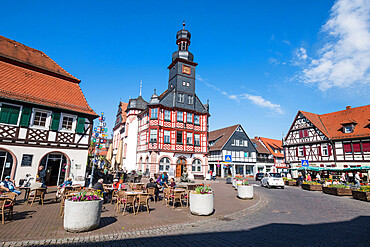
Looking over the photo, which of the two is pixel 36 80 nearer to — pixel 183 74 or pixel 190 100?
pixel 183 74

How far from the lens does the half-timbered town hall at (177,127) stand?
92.7 ft

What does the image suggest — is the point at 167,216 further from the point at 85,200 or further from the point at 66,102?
the point at 66,102

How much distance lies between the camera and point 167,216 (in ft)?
27.8

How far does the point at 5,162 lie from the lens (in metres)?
14.5

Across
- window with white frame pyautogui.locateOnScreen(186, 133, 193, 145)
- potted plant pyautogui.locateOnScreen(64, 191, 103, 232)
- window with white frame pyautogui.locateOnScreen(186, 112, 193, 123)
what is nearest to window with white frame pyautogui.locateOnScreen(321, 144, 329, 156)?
window with white frame pyautogui.locateOnScreen(186, 133, 193, 145)

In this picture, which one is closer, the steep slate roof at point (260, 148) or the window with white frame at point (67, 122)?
the window with white frame at point (67, 122)

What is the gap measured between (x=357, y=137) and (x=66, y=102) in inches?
1423

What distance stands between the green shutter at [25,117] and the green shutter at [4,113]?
837 millimetres

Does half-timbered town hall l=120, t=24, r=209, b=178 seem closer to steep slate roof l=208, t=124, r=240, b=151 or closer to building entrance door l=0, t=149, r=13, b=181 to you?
steep slate roof l=208, t=124, r=240, b=151

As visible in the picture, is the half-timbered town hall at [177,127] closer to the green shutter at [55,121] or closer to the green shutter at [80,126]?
the green shutter at [80,126]

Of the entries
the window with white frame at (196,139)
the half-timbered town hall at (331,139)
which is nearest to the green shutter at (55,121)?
the window with white frame at (196,139)

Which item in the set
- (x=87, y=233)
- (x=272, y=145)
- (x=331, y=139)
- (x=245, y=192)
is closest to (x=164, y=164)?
(x=245, y=192)

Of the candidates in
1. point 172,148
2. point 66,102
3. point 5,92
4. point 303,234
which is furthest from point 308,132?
point 5,92

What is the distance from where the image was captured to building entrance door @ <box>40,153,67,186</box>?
16484mm
